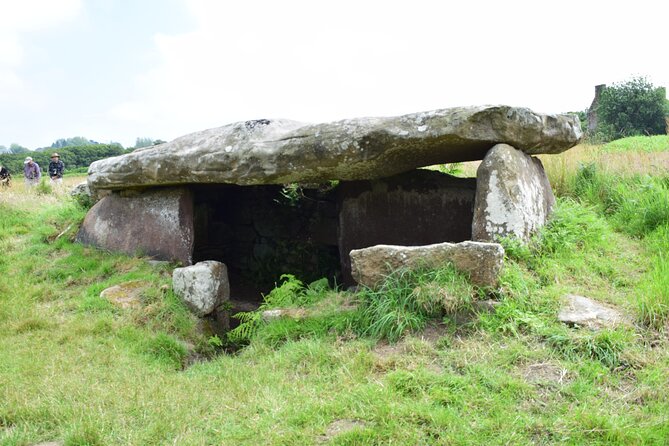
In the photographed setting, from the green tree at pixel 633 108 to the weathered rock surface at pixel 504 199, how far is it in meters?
18.5

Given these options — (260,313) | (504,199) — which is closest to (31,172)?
(260,313)

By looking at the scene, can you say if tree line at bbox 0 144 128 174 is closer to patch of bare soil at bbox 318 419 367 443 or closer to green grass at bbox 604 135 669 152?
green grass at bbox 604 135 669 152

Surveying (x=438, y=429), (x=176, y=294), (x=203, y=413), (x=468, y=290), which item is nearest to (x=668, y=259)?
(x=468, y=290)

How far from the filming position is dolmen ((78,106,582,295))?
5039 millimetres

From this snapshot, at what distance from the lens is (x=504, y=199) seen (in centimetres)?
489

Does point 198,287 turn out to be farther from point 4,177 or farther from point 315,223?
point 4,177

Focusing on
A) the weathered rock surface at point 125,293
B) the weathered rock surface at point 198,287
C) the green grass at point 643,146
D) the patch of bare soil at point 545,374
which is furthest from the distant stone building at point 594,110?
the patch of bare soil at point 545,374

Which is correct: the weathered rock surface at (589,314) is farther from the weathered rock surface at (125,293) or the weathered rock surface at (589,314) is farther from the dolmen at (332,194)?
the weathered rock surface at (125,293)

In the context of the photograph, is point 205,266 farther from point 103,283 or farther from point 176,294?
point 103,283

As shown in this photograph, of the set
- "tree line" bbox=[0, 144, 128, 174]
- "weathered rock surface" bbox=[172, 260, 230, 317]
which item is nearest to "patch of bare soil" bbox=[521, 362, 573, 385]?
"weathered rock surface" bbox=[172, 260, 230, 317]

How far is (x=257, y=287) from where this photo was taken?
25.4ft

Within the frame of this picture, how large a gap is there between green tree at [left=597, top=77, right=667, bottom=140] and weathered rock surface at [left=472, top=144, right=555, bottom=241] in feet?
60.7

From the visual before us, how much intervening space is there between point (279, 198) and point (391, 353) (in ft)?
15.5

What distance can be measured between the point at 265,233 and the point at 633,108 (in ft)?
64.0
